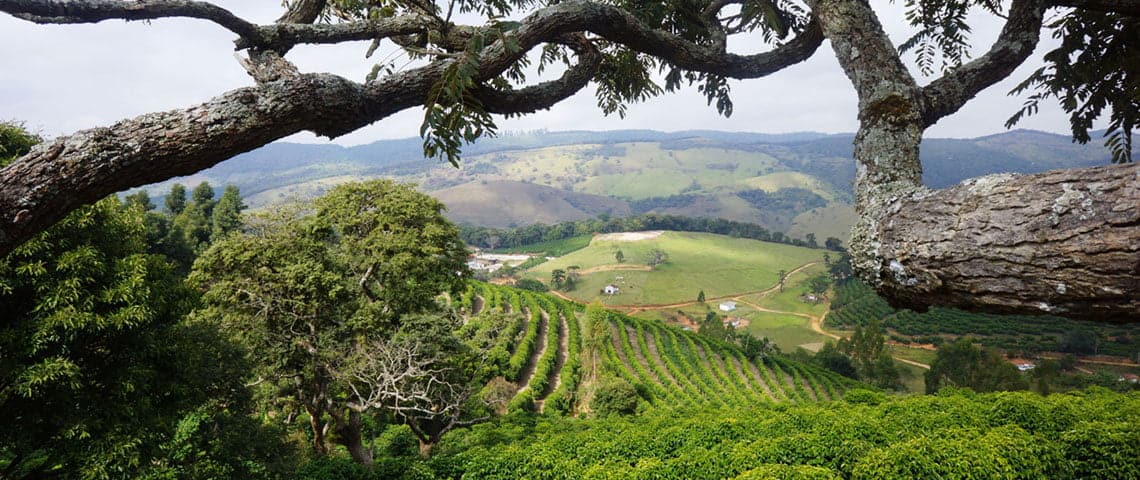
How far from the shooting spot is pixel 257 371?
1071cm

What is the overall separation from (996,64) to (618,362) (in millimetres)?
27051

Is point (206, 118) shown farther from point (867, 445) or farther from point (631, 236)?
point (631, 236)

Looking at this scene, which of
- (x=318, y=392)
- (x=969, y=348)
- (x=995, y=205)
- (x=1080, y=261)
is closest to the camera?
(x=1080, y=261)

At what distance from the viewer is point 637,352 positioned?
34.9m

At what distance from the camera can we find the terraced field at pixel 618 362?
23547mm

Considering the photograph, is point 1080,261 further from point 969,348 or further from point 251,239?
point 969,348

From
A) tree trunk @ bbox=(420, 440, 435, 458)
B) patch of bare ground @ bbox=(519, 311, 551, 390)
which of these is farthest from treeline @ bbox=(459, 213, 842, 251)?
tree trunk @ bbox=(420, 440, 435, 458)

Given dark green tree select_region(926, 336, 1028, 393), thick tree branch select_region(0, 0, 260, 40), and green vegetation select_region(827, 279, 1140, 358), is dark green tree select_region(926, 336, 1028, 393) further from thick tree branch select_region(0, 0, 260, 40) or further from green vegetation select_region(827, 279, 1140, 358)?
thick tree branch select_region(0, 0, 260, 40)

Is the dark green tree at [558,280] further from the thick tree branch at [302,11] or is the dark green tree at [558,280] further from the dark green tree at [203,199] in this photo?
the thick tree branch at [302,11]

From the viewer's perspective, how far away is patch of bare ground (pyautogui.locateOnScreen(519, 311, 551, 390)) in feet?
82.2

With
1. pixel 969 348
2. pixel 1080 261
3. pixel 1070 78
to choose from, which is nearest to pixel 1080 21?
pixel 1070 78

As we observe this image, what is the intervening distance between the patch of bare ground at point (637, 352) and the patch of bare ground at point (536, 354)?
261 inches

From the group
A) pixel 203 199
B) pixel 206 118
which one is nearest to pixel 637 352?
pixel 203 199

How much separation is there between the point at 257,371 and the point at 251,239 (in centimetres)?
319
